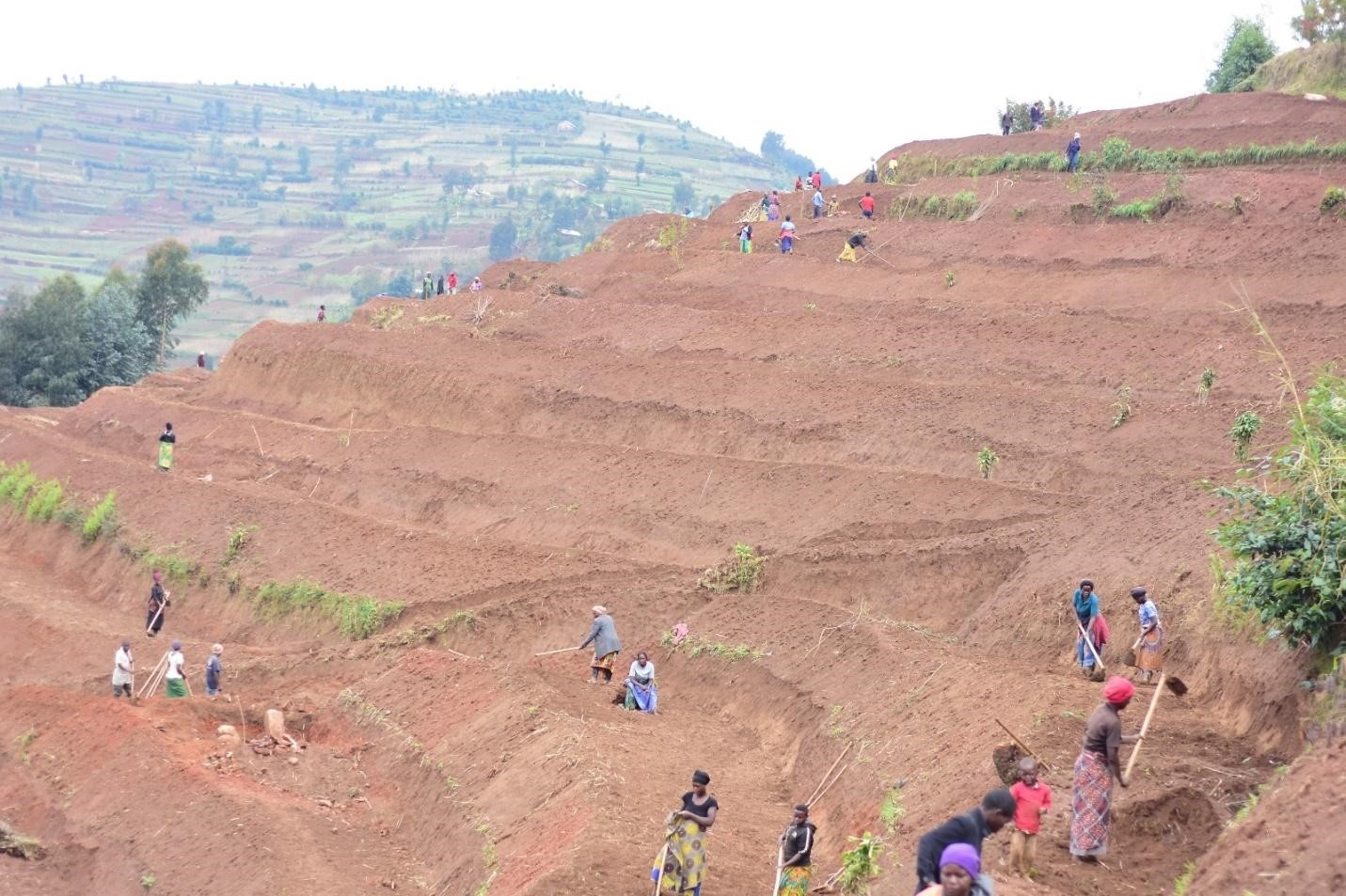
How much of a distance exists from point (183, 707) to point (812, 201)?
3246cm

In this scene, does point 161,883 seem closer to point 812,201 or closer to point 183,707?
point 183,707

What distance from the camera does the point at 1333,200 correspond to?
34719 mm

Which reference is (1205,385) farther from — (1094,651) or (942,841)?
(942,841)

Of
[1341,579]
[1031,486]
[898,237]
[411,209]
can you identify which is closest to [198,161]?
[411,209]

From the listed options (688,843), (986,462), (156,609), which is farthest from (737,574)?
(688,843)

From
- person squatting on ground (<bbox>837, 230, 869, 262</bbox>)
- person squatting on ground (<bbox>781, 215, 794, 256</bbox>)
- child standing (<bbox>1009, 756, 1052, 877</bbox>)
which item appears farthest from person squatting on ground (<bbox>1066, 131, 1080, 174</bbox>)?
child standing (<bbox>1009, 756, 1052, 877</bbox>)

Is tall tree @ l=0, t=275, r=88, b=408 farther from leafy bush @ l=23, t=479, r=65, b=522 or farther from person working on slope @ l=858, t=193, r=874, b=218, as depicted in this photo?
person working on slope @ l=858, t=193, r=874, b=218

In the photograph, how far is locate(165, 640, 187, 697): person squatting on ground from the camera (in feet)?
80.6

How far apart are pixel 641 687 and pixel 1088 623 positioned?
6063mm

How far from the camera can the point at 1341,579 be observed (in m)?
13.5

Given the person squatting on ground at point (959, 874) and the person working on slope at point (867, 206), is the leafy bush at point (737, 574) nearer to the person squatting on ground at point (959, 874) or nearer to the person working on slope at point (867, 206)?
the person squatting on ground at point (959, 874)

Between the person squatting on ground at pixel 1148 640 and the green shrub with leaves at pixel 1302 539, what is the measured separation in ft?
7.68

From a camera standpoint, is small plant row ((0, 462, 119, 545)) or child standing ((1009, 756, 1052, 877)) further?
small plant row ((0, 462, 119, 545))

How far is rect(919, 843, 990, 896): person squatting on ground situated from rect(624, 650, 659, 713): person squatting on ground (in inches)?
480
